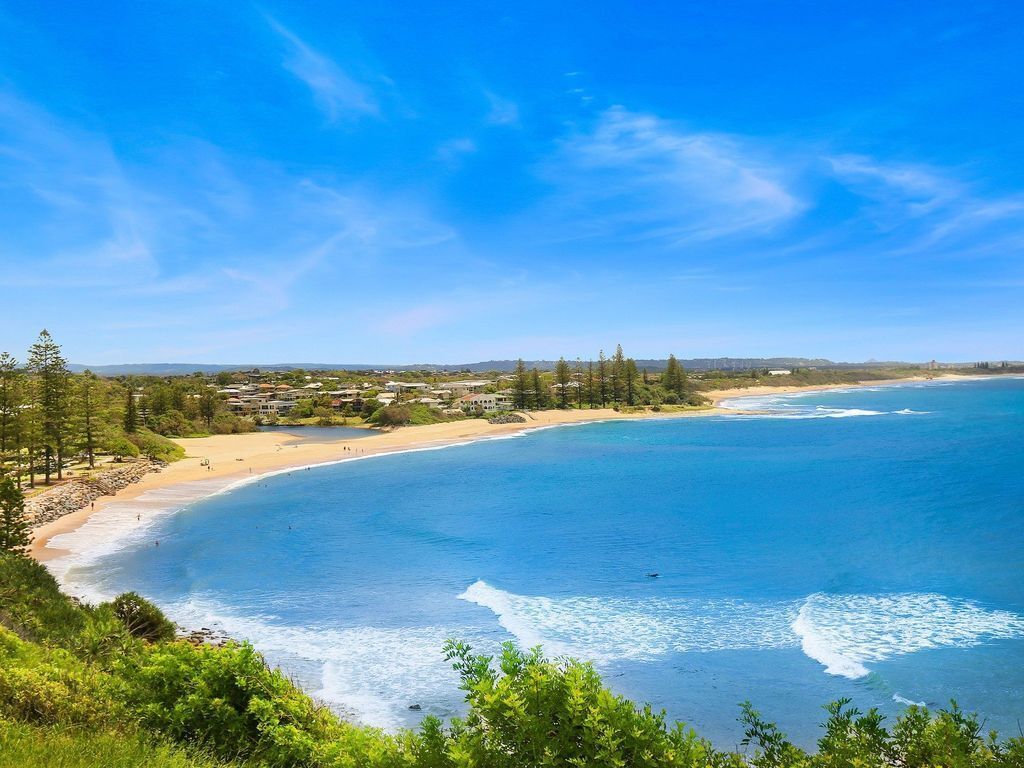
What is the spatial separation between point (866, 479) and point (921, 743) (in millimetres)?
34817

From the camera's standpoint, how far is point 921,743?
5668mm

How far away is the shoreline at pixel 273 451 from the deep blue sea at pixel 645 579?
3.83 metres

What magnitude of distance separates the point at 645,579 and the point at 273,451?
141 feet

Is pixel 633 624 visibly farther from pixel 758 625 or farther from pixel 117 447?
pixel 117 447

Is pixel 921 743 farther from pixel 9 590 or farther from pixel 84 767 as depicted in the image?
pixel 9 590

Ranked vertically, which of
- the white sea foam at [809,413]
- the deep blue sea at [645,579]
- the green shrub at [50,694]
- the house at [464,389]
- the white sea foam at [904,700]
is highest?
the house at [464,389]

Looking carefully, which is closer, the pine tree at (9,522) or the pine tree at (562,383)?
the pine tree at (9,522)

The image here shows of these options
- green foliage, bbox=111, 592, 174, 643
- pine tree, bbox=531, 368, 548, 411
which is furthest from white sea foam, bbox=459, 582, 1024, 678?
pine tree, bbox=531, 368, 548, 411

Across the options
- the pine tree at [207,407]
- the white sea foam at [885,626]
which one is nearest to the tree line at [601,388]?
the pine tree at [207,407]

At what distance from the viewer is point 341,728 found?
23.5 ft

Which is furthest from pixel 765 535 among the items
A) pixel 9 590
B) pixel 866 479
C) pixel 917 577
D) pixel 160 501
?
pixel 160 501

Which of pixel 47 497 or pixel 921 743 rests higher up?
pixel 921 743

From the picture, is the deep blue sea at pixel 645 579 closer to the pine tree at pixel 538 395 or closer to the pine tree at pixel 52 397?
the pine tree at pixel 52 397

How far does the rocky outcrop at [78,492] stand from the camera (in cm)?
2915
